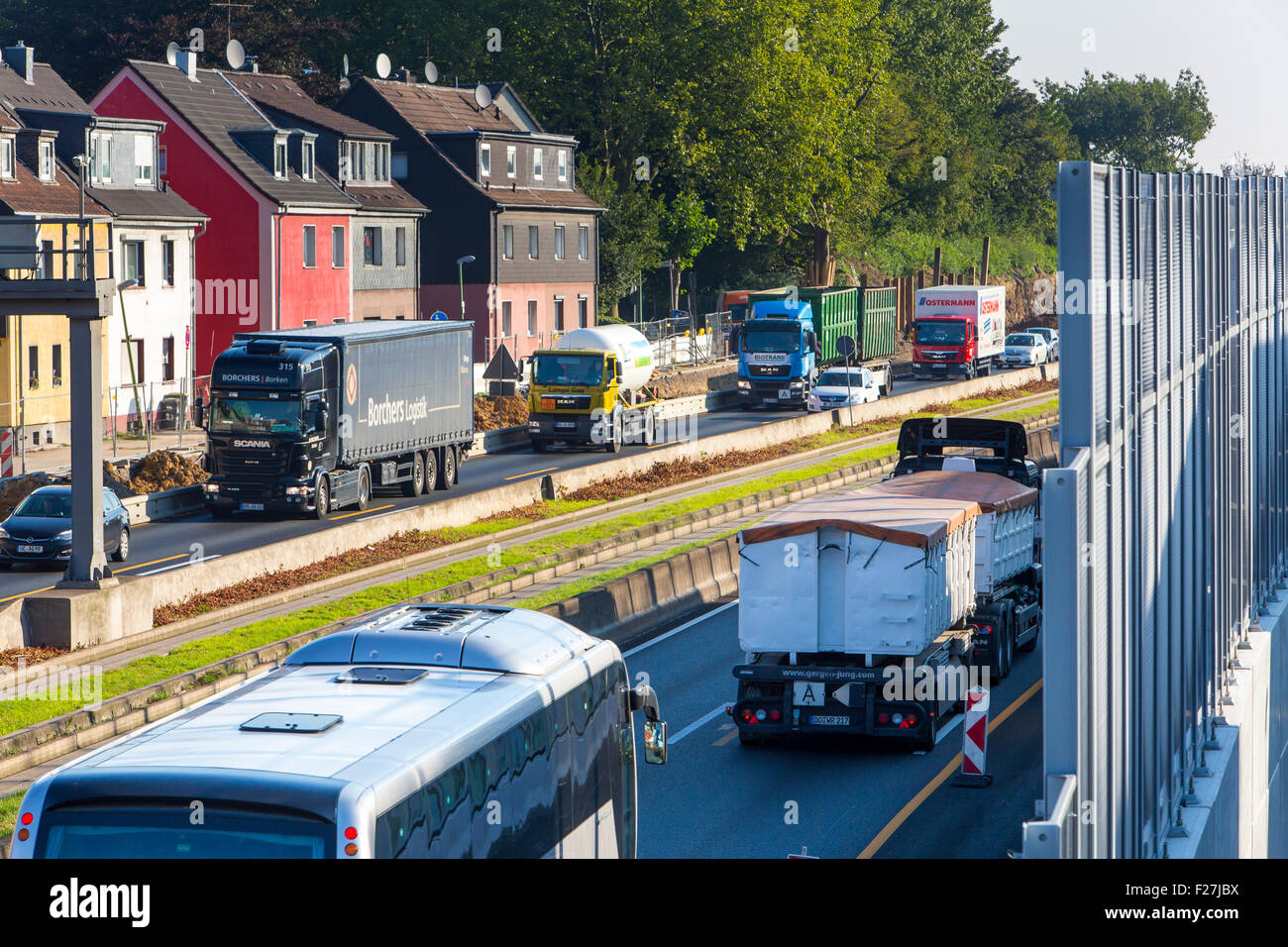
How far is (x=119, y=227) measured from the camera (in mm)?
53406

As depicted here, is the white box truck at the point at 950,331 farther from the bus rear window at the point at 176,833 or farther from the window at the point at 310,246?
the bus rear window at the point at 176,833

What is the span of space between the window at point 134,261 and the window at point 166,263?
1.04 metres

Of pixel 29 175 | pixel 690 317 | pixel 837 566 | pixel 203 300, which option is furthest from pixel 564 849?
pixel 690 317

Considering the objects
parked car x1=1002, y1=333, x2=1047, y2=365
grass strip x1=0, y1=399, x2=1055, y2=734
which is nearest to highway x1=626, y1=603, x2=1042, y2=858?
grass strip x1=0, y1=399, x2=1055, y2=734

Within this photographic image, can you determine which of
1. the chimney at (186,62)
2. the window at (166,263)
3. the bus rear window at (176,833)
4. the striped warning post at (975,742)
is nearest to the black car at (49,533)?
the striped warning post at (975,742)

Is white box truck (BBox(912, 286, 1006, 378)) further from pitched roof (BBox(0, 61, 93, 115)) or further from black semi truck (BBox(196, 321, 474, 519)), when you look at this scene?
black semi truck (BBox(196, 321, 474, 519))

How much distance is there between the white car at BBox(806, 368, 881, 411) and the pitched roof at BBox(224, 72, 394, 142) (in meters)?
21.6

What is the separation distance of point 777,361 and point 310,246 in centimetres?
1819

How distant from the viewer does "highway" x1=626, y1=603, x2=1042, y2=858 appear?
1548cm

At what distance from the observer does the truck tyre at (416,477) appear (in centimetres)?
4166

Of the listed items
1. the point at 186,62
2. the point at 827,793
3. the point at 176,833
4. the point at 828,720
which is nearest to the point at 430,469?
the point at 828,720

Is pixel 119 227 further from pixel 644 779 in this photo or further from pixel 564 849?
pixel 564 849

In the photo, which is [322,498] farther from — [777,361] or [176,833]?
[176,833]

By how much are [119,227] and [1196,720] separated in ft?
146
